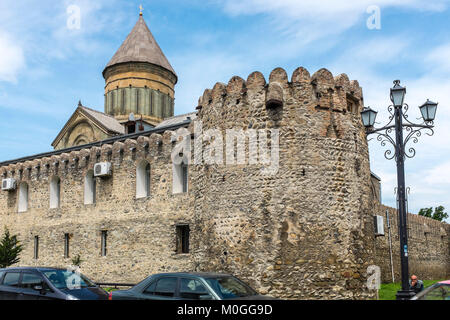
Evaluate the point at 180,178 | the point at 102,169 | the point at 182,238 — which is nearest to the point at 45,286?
the point at 182,238

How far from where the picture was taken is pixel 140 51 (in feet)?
137

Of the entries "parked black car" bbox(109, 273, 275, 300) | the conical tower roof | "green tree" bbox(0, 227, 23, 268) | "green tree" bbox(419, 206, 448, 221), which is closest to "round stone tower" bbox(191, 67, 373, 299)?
"parked black car" bbox(109, 273, 275, 300)

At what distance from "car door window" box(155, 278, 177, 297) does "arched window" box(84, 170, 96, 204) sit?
1691cm

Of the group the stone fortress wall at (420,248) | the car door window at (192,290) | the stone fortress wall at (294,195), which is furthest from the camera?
the stone fortress wall at (420,248)

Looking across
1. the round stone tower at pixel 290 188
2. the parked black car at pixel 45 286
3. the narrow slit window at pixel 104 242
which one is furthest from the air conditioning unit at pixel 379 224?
the narrow slit window at pixel 104 242

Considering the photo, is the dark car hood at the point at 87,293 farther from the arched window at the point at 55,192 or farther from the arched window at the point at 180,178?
the arched window at the point at 55,192

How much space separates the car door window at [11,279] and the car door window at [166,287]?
367cm

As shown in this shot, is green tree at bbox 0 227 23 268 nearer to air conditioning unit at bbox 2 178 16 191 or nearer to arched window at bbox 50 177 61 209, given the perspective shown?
arched window at bbox 50 177 61 209

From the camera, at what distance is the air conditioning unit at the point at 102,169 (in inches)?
993

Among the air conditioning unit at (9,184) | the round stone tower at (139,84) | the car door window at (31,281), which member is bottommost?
the car door window at (31,281)

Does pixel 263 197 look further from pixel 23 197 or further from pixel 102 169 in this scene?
pixel 23 197

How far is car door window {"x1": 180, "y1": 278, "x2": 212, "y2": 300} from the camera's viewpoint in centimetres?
974
